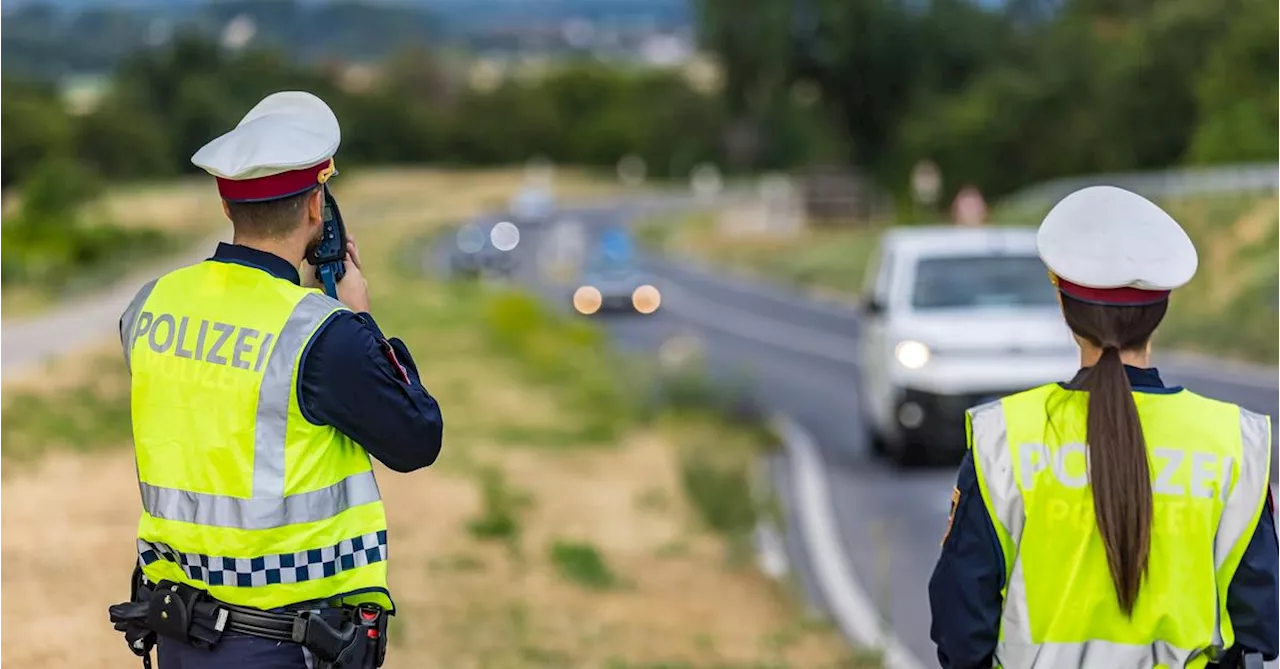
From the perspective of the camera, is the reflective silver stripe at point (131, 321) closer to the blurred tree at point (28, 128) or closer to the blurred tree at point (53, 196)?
the blurred tree at point (53, 196)

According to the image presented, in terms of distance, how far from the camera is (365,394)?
3.55m

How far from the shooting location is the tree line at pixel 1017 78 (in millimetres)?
56750

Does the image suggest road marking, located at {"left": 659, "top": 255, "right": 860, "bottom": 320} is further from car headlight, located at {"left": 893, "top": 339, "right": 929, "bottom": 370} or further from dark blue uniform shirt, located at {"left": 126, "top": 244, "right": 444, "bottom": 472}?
dark blue uniform shirt, located at {"left": 126, "top": 244, "right": 444, "bottom": 472}

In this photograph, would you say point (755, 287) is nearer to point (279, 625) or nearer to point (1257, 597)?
point (279, 625)

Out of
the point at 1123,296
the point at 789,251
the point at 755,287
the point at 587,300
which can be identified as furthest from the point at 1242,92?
the point at 1123,296

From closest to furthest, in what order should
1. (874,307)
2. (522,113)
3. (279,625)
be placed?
(279,625) < (874,307) < (522,113)

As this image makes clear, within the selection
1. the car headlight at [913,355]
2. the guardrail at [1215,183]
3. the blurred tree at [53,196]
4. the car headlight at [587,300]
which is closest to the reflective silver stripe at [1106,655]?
the car headlight at [913,355]

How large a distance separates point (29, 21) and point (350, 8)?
7444 cm

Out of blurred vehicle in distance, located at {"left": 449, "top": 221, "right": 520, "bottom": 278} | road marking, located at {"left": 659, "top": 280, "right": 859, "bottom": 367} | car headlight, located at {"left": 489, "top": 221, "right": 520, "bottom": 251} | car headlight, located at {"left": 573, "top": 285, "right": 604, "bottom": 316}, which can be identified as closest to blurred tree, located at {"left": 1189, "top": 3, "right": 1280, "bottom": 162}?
road marking, located at {"left": 659, "top": 280, "right": 859, "bottom": 367}

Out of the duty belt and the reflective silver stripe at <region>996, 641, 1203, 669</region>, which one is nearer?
the reflective silver stripe at <region>996, 641, 1203, 669</region>

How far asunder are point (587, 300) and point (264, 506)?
34150mm

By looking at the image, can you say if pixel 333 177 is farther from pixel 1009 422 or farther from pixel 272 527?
pixel 1009 422

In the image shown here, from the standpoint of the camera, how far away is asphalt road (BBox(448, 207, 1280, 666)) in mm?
12141

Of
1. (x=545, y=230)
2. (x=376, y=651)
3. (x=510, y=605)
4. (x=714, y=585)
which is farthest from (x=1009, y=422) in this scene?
(x=545, y=230)
